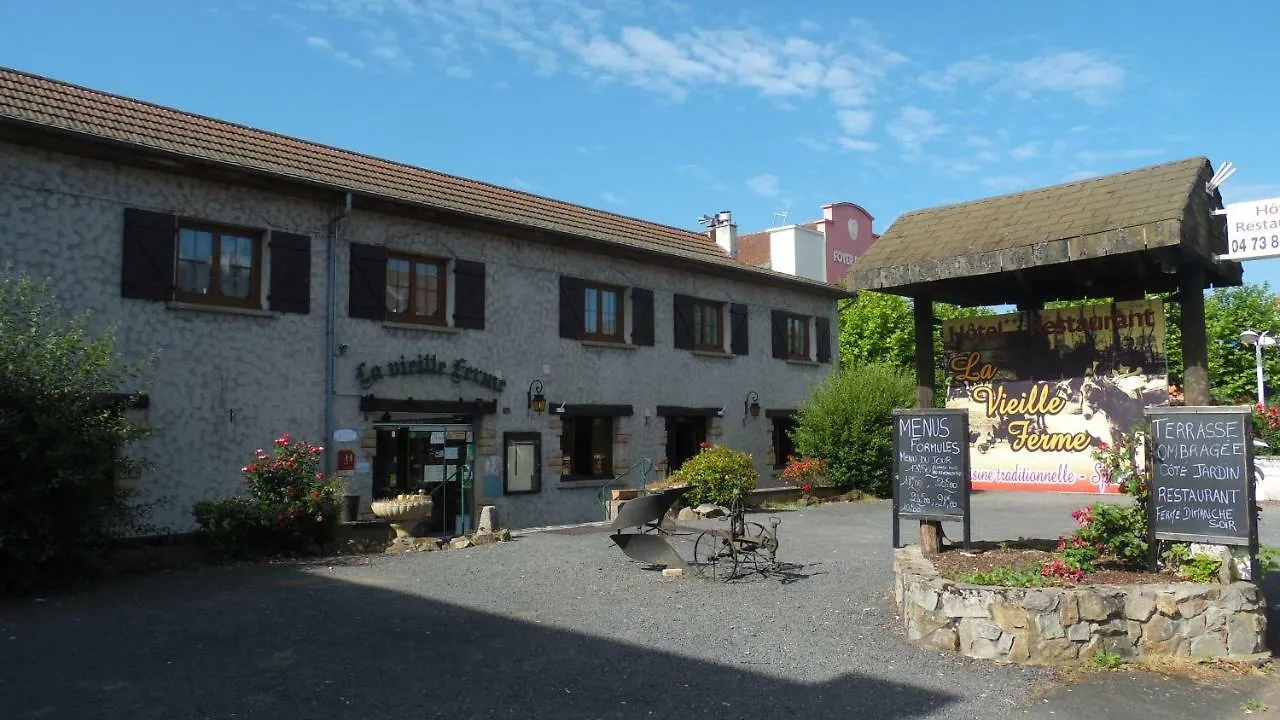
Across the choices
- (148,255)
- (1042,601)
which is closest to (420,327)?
(148,255)

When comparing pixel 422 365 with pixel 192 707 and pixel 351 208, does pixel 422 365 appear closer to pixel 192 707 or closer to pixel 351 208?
pixel 351 208

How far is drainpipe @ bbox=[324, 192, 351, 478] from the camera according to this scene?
45.0 feet

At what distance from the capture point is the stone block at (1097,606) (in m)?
6.14

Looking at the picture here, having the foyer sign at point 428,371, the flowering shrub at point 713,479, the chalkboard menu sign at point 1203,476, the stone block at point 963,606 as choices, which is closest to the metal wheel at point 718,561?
the stone block at point 963,606

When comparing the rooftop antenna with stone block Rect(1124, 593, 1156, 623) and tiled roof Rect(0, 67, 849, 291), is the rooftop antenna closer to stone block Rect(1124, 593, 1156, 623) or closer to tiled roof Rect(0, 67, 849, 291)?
stone block Rect(1124, 593, 1156, 623)

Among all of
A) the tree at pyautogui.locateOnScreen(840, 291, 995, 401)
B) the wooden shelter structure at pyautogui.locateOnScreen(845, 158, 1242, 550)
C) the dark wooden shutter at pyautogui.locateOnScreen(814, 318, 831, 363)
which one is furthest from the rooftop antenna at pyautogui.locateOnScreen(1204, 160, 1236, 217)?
the tree at pyautogui.locateOnScreen(840, 291, 995, 401)

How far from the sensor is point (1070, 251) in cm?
710

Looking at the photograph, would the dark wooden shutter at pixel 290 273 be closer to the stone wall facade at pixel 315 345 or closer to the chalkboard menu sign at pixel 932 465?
the stone wall facade at pixel 315 345

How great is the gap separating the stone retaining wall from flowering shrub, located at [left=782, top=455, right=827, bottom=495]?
40.6ft

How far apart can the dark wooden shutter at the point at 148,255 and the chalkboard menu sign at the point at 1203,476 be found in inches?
456

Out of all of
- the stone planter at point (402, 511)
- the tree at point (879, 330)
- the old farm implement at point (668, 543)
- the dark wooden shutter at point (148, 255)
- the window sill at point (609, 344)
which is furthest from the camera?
the tree at point (879, 330)

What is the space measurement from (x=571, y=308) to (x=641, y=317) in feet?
5.64

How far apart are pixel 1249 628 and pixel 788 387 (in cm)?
1534

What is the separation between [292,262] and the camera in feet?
44.6
